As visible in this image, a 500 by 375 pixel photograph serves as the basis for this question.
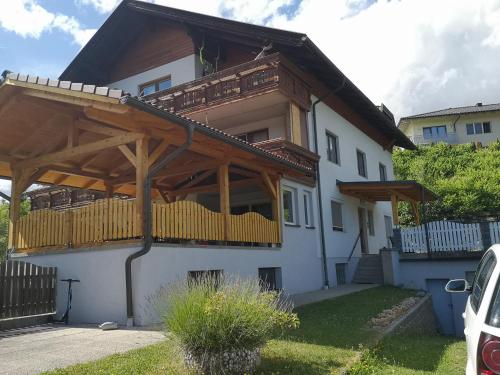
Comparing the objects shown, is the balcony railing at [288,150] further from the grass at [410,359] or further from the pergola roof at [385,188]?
the grass at [410,359]

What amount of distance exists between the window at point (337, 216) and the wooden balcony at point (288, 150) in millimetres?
3562

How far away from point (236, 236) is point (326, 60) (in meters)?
7.28

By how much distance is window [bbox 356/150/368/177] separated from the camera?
22.1 m

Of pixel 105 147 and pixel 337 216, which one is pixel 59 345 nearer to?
pixel 105 147

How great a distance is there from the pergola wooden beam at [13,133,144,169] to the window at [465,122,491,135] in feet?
177

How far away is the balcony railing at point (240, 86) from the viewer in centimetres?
1424

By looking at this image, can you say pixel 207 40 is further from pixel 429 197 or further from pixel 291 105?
pixel 429 197

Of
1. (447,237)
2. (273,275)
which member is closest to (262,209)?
(273,275)

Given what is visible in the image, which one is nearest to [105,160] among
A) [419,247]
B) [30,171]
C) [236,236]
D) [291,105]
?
[30,171]

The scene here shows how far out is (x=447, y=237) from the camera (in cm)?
1673

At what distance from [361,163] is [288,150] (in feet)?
30.0

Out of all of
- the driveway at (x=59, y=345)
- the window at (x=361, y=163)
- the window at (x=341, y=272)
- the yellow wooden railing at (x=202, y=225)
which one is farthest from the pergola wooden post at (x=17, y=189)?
the window at (x=361, y=163)

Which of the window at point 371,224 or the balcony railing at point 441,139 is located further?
the balcony railing at point 441,139

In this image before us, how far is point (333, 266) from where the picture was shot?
674 inches
